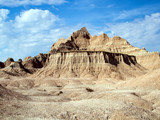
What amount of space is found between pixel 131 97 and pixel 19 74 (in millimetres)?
64747

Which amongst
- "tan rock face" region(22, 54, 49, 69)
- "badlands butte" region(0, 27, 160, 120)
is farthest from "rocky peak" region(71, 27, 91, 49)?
"tan rock face" region(22, 54, 49, 69)

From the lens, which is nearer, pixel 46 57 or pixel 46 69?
pixel 46 69

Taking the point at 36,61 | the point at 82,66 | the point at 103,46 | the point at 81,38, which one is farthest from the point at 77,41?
the point at 82,66

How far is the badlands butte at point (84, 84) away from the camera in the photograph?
16.1 metres

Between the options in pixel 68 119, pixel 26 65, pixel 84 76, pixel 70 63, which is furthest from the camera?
pixel 26 65

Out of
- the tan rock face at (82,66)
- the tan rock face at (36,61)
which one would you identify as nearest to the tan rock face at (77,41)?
the tan rock face at (36,61)

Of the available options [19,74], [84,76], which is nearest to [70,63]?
[84,76]

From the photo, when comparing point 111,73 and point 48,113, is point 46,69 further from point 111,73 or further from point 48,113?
point 48,113

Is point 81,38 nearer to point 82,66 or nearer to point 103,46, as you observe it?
point 103,46

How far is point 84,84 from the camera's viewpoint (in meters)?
54.4

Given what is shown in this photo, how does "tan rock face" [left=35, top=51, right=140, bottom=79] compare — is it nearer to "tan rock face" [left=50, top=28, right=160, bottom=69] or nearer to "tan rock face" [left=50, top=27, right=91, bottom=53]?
"tan rock face" [left=50, top=28, right=160, bottom=69]

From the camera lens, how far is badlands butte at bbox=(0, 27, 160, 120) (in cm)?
1606

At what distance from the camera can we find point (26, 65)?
96062mm

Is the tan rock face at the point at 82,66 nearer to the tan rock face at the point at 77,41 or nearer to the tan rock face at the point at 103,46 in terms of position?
the tan rock face at the point at 103,46
